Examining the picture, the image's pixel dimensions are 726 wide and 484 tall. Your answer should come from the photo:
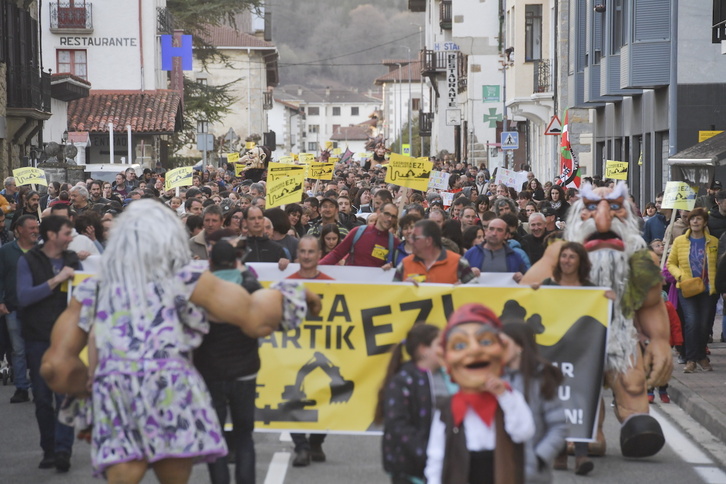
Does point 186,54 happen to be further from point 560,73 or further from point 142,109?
point 560,73

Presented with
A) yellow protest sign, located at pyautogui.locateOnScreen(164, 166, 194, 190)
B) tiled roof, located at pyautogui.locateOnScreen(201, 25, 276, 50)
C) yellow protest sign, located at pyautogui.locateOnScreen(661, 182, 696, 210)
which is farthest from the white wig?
tiled roof, located at pyautogui.locateOnScreen(201, 25, 276, 50)

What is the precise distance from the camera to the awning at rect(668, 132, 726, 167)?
20.3m

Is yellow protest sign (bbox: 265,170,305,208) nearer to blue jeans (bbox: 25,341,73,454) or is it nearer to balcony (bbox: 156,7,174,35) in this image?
blue jeans (bbox: 25,341,73,454)

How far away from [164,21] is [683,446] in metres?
48.8

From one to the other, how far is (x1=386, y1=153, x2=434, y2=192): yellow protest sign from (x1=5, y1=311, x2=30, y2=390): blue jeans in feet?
23.9

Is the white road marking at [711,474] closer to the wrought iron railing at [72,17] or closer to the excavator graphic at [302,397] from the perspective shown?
the excavator graphic at [302,397]

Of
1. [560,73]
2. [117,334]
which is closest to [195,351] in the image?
[117,334]

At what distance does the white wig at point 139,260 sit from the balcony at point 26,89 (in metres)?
25.5

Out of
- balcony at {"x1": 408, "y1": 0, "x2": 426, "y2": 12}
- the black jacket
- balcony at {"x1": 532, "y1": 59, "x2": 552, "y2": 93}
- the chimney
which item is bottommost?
the black jacket

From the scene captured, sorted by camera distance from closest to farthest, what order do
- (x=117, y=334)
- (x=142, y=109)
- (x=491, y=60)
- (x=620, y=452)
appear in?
(x=117, y=334) < (x=620, y=452) < (x=142, y=109) < (x=491, y=60)

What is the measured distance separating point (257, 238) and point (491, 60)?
59880 mm

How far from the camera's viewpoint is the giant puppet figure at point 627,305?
29.6ft

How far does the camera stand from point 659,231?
18.1 m

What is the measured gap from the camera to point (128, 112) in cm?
5022
